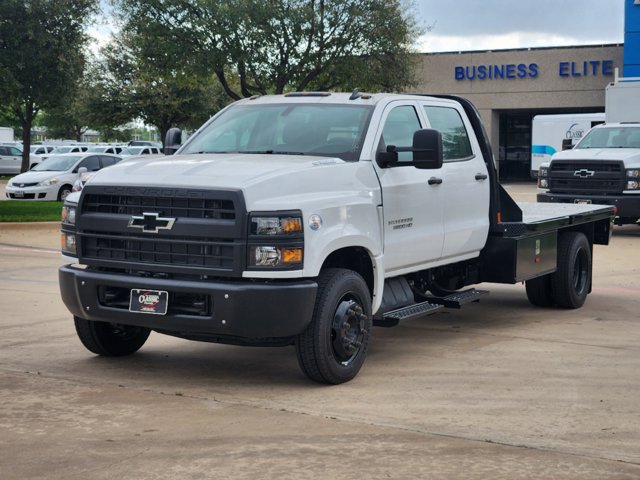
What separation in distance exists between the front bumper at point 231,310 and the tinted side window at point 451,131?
8.47ft

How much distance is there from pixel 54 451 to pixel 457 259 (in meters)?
4.39

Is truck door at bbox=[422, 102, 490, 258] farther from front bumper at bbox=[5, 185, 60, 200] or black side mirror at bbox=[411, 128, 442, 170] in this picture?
front bumper at bbox=[5, 185, 60, 200]

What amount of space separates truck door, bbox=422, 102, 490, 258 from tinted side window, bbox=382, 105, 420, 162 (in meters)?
0.29

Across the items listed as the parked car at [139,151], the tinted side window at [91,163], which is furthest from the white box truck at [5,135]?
the tinted side window at [91,163]

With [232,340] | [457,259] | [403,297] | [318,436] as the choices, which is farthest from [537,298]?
[318,436]

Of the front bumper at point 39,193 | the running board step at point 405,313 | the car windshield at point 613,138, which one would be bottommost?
the running board step at point 405,313

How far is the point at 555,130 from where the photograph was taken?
39.9 meters

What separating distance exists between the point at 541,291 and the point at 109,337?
4751mm

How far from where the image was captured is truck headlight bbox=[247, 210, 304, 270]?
6609mm

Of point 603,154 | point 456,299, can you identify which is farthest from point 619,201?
point 456,299

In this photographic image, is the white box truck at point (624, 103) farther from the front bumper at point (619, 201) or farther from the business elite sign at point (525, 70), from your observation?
the business elite sign at point (525, 70)

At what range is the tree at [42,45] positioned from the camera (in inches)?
1192

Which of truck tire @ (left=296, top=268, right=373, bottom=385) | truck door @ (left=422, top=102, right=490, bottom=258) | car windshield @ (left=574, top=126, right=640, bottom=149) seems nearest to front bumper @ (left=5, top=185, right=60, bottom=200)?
car windshield @ (left=574, top=126, right=640, bottom=149)

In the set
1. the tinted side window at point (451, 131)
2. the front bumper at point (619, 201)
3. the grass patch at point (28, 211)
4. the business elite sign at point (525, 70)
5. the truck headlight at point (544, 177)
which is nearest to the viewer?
the tinted side window at point (451, 131)
